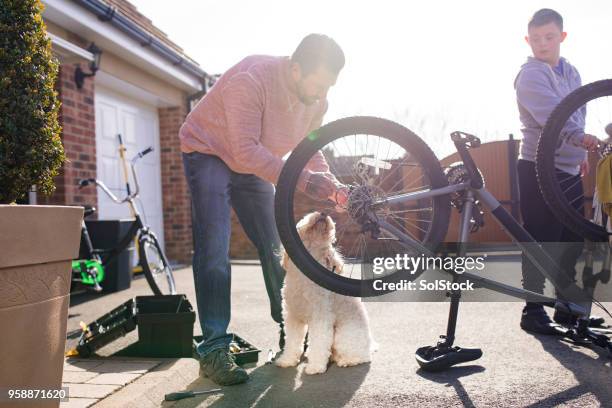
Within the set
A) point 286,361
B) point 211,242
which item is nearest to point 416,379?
point 286,361

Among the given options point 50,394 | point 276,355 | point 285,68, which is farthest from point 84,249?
point 50,394

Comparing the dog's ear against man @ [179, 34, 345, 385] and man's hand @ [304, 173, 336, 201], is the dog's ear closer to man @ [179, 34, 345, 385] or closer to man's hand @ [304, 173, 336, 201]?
man @ [179, 34, 345, 385]

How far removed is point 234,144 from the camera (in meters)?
2.82

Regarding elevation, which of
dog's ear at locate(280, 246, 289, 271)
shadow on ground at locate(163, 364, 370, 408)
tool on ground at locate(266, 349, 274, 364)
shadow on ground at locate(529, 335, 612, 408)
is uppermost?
dog's ear at locate(280, 246, 289, 271)

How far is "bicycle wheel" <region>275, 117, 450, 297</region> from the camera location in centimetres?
260

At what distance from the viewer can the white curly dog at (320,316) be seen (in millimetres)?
3045

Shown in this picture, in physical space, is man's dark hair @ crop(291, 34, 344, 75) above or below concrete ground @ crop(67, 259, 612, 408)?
above

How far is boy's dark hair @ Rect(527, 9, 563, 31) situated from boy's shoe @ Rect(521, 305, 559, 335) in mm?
1783

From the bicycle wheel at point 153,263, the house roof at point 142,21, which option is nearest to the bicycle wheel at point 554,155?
the bicycle wheel at point 153,263

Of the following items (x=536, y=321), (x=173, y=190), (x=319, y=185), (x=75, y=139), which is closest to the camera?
(x=319, y=185)

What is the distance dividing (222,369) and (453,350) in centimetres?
117

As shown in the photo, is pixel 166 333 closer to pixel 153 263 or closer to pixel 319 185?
pixel 319 185

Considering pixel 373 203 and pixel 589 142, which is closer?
pixel 373 203

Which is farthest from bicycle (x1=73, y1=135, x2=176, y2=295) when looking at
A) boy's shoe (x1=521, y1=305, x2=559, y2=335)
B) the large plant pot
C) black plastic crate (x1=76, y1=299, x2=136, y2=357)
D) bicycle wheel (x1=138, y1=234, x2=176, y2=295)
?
the large plant pot
